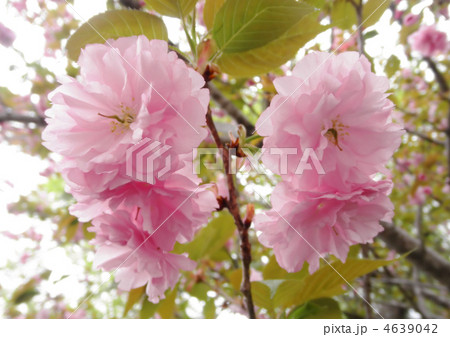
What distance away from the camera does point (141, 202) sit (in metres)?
0.45

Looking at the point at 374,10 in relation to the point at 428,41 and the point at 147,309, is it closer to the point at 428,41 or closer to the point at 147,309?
the point at 147,309

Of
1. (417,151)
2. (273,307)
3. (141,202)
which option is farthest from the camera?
(417,151)

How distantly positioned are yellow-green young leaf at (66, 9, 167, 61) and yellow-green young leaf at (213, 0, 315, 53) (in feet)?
0.34

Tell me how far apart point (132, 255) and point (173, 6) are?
0.43m

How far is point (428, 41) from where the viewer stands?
230 centimetres

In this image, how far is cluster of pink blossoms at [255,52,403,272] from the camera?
0.46 m

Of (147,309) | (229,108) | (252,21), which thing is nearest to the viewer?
(252,21)

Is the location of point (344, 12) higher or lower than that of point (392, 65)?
higher

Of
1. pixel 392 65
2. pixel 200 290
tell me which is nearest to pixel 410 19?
pixel 392 65

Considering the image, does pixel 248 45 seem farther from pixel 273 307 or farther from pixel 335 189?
pixel 273 307

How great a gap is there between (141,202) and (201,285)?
2.29 ft

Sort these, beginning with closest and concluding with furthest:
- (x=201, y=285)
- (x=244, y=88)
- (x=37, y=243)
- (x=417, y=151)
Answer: (x=201, y=285), (x=244, y=88), (x=417, y=151), (x=37, y=243)

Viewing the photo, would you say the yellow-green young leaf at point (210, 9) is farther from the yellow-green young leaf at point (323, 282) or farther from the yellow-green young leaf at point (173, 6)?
the yellow-green young leaf at point (323, 282)
